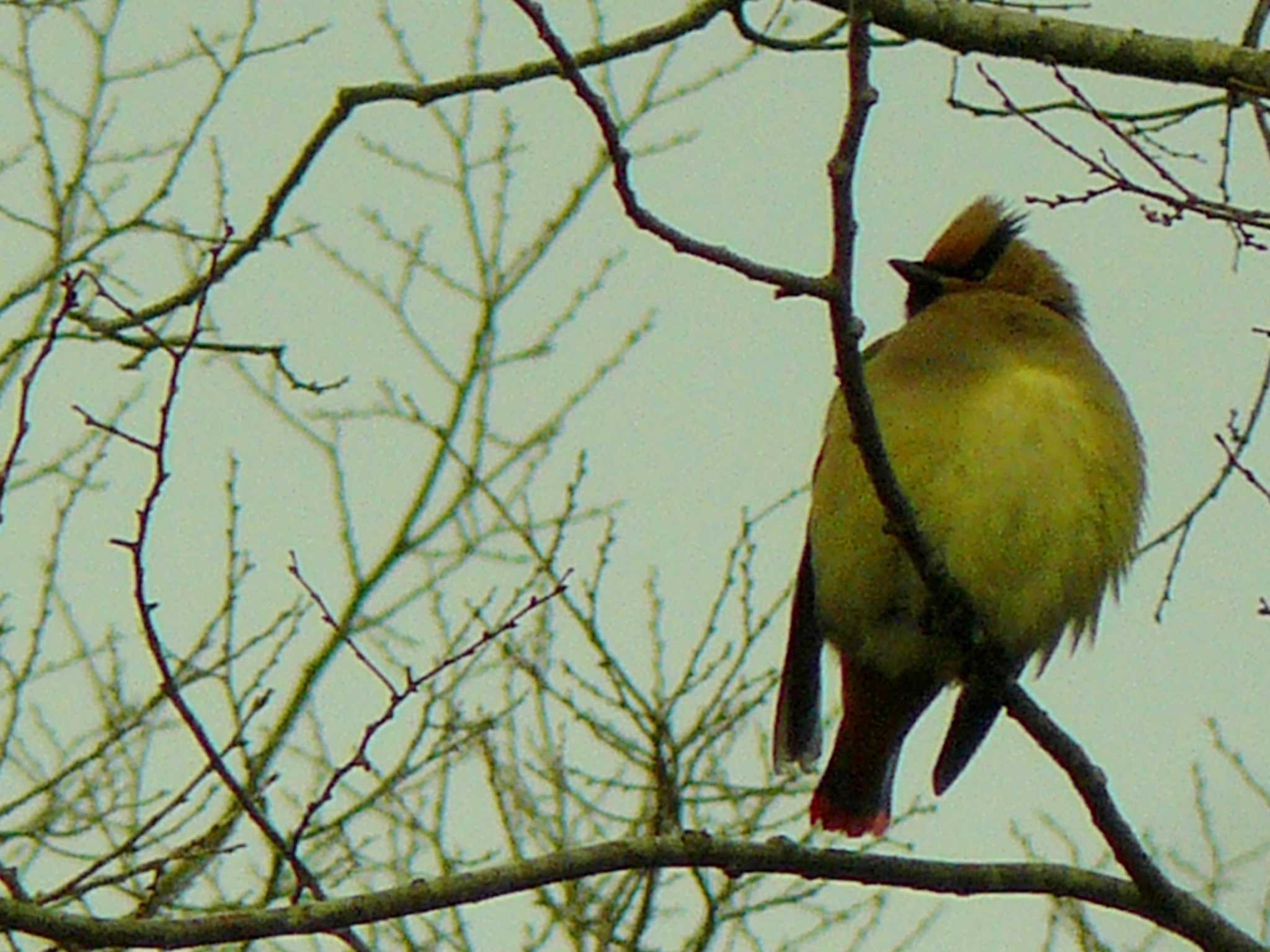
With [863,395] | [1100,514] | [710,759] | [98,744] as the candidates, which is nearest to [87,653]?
[98,744]

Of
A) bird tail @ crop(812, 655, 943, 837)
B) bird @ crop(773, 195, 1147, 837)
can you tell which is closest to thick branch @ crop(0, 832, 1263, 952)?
bird @ crop(773, 195, 1147, 837)

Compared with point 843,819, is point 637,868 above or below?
below

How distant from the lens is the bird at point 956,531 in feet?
16.4

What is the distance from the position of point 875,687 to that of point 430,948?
5.68ft

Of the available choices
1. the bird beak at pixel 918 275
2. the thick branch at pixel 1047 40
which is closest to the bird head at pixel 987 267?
the bird beak at pixel 918 275

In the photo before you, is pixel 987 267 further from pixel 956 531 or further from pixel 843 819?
pixel 843 819

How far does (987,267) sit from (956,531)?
4.27 feet

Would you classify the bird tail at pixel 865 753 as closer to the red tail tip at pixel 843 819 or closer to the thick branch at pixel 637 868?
the red tail tip at pixel 843 819

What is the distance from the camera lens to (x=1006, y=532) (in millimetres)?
4984

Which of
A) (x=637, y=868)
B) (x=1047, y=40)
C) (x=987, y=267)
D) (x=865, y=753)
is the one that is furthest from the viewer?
(x=987, y=267)

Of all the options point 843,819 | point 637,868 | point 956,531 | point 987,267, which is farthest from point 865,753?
point 637,868

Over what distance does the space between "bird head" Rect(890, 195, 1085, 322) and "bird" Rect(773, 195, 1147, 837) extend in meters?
0.37

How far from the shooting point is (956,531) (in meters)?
4.98

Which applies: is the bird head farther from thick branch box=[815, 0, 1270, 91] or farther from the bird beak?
thick branch box=[815, 0, 1270, 91]
